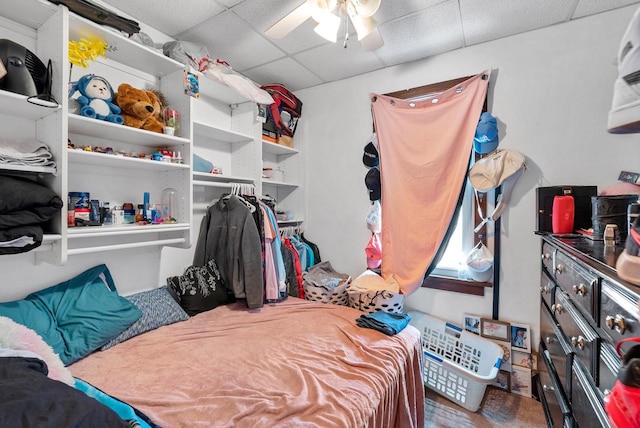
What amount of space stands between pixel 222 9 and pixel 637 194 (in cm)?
256

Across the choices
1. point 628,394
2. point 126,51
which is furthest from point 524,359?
point 126,51

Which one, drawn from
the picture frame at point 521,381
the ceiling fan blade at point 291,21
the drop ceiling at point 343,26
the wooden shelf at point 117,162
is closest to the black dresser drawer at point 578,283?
the picture frame at point 521,381

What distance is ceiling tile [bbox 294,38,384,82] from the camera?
2.26m

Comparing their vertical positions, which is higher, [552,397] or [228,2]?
[228,2]

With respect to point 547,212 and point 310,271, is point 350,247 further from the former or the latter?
point 547,212

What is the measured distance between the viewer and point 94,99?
1.50 m

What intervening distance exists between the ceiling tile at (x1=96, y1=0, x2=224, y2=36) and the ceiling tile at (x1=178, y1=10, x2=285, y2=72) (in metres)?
0.06

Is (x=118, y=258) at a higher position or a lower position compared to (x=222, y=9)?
lower

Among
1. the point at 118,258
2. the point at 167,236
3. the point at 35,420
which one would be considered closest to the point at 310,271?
the point at 167,236

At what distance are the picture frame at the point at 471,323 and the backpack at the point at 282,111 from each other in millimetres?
2413

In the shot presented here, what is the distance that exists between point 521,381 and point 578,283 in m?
1.39

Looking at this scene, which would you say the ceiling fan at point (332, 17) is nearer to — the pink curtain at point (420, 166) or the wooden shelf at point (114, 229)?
the pink curtain at point (420, 166)

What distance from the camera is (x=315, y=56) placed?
237 cm

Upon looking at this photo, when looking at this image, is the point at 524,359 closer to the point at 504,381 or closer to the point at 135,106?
the point at 504,381
